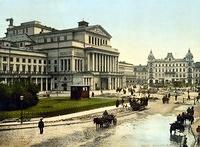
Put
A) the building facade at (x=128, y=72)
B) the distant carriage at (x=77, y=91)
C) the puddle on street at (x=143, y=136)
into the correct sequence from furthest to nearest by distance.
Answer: the building facade at (x=128, y=72)
the distant carriage at (x=77, y=91)
the puddle on street at (x=143, y=136)

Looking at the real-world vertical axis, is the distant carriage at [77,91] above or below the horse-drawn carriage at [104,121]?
above

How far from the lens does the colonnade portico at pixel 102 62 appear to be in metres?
109

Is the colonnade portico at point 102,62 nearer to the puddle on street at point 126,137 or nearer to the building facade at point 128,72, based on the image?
the building facade at point 128,72

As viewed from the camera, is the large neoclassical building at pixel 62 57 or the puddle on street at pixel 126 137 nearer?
the puddle on street at pixel 126 137

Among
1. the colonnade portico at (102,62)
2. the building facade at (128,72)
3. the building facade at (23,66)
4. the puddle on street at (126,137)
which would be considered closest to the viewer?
the puddle on street at (126,137)

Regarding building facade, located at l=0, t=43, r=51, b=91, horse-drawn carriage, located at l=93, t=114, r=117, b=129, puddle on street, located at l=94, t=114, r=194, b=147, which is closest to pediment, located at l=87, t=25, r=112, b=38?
building facade, located at l=0, t=43, r=51, b=91

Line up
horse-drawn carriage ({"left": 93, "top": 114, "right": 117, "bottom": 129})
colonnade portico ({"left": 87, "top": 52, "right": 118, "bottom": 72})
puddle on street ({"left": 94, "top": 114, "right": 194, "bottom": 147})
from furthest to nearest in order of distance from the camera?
1. colonnade portico ({"left": 87, "top": 52, "right": 118, "bottom": 72})
2. horse-drawn carriage ({"left": 93, "top": 114, "right": 117, "bottom": 129})
3. puddle on street ({"left": 94, "top": 114, "right": 194, "bottom": 147})

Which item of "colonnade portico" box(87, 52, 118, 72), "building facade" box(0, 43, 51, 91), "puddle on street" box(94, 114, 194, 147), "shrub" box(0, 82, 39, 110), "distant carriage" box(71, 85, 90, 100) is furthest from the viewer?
"colonnade portico" box(87, 52, 118, 72)

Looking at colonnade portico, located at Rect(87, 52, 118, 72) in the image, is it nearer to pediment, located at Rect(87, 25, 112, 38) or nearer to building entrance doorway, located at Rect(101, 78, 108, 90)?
building entrance doorway, located at Rect(101, 78, 108, 90)

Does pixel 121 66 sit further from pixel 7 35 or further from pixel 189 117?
pixel 189 117

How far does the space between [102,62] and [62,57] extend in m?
16.0

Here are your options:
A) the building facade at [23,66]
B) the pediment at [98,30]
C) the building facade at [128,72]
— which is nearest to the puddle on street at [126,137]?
the building facade at [23,66]

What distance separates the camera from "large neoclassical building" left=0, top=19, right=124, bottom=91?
95.0 m

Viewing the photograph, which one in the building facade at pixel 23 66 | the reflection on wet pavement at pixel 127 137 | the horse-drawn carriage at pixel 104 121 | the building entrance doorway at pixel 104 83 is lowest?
the reflection on wet pavement at pixel 127 137
